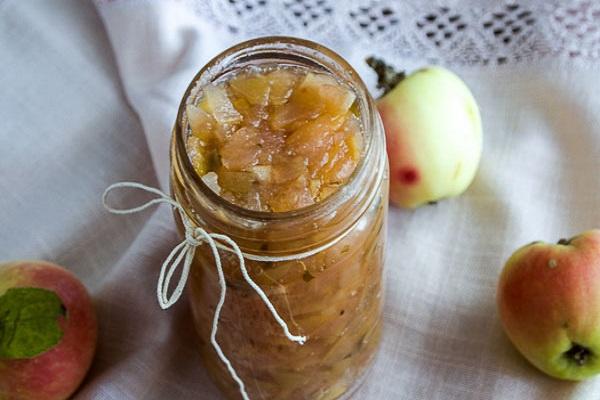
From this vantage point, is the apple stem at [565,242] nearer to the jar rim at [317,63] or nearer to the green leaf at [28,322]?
the jar rim at [317,63]

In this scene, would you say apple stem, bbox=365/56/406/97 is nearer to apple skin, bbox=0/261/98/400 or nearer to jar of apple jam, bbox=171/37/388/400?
jar of apple jam, bbox=171/37/388/400

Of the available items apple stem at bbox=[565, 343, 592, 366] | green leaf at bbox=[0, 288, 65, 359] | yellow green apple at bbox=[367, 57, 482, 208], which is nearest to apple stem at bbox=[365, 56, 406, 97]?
yellow green apple at bbox=[367, 57, 482, 208]

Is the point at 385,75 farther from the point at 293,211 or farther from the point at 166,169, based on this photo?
the point at 293,211

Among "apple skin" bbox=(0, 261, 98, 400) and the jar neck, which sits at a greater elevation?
the jar neck

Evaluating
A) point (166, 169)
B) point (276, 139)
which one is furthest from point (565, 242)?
point (166, 169)

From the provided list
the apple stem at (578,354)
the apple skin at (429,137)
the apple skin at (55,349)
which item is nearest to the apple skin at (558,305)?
the apple stem at (578,354)

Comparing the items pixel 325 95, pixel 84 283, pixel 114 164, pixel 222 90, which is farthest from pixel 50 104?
pixel 325 95

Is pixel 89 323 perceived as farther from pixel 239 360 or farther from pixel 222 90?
pixel 222 90
